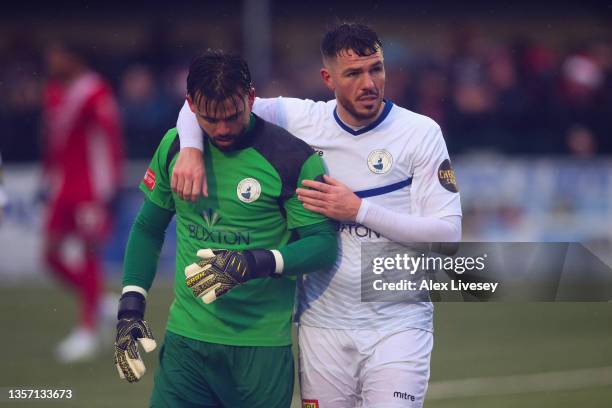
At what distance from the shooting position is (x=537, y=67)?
1545 centimetres

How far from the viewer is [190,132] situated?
4750 mm

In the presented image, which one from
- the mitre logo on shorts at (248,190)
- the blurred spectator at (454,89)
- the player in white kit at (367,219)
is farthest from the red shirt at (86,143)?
the mitre logo on shorts at (248,190)

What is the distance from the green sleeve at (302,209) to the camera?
464 centimetres

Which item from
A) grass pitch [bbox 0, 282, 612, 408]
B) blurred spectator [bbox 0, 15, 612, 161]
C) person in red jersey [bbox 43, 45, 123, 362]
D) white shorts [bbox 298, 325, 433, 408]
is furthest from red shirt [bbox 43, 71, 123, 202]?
white shorts [bbox 298, 325, 433, 408]

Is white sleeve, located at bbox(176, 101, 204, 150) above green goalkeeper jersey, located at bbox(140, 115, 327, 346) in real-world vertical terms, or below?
above

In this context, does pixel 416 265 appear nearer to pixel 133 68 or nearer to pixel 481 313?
pixel 481 313

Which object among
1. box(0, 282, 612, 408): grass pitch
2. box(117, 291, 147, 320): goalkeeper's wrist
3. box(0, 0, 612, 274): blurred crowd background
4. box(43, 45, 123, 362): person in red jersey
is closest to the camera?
box(117, 291, 147, 320): goalkeeper's wrist

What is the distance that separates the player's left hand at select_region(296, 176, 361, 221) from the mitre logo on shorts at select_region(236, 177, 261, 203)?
0.54 ft

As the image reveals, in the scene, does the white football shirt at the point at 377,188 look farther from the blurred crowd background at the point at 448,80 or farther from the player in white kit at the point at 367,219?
the blurred crowd background at the point at 448,80

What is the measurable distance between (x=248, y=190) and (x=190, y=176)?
0.25 m

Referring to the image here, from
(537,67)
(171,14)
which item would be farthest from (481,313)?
(171,14)

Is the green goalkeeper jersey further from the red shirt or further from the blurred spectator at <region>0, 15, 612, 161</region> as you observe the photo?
the blurred spectator at <region>0, 15, 612, 161</region>

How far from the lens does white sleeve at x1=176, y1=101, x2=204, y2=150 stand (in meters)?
4.69

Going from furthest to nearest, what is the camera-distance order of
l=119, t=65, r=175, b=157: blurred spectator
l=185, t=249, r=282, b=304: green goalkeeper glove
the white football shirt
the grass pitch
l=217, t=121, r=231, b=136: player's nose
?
l=119, t=65, r=175, b=157: blurred spectator
the grass pitch
the white football shirt
l=217, t=121, r=231, b=136: player's nose
l=185, t=249, r=282, b=304: green goalkeeper glove
